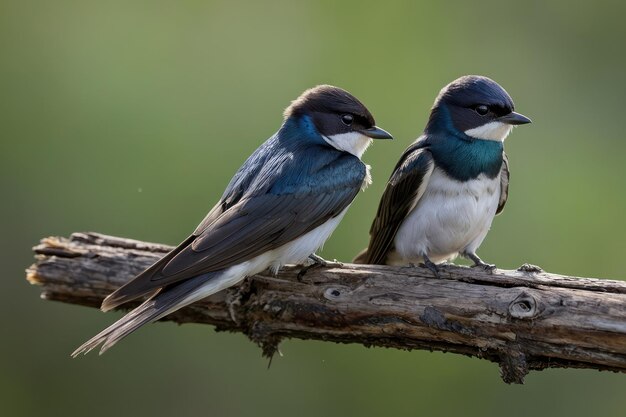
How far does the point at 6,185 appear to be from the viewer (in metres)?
6.89

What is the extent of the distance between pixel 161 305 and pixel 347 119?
1229mm

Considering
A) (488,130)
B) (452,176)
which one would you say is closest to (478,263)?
(452,176)

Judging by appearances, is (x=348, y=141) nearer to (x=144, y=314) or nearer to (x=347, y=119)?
(x=347, y=119)

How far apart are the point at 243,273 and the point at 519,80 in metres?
3.37

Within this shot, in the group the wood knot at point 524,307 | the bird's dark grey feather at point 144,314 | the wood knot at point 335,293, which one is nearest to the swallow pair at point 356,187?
the bird's dark grey feather at point 144,314

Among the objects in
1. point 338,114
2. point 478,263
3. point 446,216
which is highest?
point 338,114

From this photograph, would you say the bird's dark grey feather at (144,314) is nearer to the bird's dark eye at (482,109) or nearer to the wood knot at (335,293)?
the wood knot at (335,293)

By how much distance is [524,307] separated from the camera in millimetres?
3943

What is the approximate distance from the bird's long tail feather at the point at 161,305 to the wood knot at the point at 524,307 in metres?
1.11

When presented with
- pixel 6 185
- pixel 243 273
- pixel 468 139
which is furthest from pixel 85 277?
pixel 6 185

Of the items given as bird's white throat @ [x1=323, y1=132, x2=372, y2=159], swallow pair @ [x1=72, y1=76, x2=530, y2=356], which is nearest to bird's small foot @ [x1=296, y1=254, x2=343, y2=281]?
swallow pair @ [x1=72, y1=76, x2=530, y2=356]

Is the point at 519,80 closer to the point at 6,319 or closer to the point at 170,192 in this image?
the point at 170,192

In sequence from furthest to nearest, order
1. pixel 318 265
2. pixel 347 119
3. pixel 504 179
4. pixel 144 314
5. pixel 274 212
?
pixel 504 179
pixel 347 119
pixel 318 265
pixel 274 212
pixel 144 314

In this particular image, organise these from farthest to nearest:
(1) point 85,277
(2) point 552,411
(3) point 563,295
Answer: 1. (2) point 552,411
2. (1) point 85,277
3. (3) point 563,295
